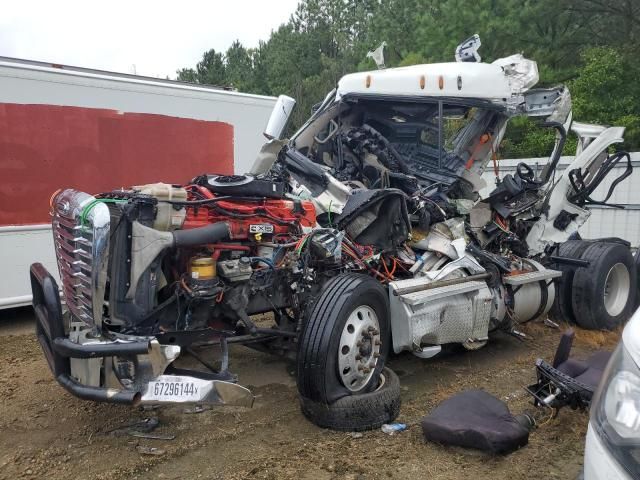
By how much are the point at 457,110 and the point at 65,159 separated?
4.37 meters

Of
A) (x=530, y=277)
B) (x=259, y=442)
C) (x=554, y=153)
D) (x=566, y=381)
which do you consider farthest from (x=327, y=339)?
(x=554, y=153)

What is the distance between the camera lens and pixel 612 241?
267 inches

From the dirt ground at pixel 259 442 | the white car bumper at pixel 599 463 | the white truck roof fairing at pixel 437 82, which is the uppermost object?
the white truck roof fairing at pixel 437 82

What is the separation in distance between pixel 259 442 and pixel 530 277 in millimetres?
3188

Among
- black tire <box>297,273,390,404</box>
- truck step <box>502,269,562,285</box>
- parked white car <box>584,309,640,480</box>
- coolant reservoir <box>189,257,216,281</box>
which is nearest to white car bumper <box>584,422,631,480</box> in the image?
parked white car <box>584,309,640,480</box>

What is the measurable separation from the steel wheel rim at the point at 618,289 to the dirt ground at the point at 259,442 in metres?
2.13

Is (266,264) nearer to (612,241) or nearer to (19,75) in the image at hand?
(19,75)

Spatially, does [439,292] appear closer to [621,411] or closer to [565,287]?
[565,287]

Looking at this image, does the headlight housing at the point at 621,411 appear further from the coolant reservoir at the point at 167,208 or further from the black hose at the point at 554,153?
the black hose at the point at 554,153

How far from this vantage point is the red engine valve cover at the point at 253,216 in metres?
3.86

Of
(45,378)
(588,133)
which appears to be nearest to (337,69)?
(588,133)

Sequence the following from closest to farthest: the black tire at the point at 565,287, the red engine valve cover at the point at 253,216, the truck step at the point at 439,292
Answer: the red engine valve cover at the point at 253,216
the truck step at the point at 439,292
the black tire at the point at 565,287

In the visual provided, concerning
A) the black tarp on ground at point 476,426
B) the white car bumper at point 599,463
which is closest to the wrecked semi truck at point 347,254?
the black tarp on ground at point 476,426

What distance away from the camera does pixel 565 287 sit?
21.0 feet
